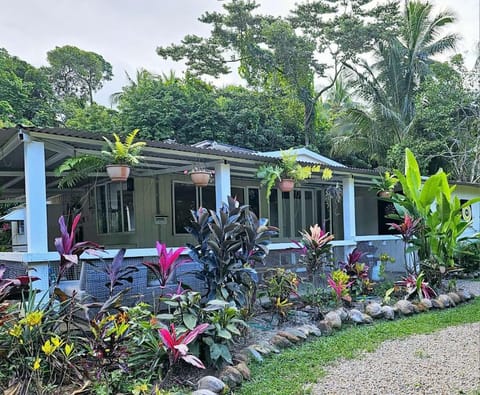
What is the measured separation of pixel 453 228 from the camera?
29.2 feet

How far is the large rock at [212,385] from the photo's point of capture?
3.96m

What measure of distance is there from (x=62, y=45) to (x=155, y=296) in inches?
1297

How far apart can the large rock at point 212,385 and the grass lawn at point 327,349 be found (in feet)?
0.59

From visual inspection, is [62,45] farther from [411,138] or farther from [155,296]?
[155,296]

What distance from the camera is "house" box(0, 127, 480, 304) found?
18.4ft

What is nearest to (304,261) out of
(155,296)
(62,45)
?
(155,296)

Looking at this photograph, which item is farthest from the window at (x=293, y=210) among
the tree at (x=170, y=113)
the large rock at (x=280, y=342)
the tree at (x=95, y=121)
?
the tree at (x=95, y=121)

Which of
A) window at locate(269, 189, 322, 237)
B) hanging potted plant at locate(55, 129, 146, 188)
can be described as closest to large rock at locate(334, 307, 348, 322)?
hanging potted plant at locate(55, 129, 146, 188)

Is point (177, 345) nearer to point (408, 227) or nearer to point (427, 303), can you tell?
point (427, 303)

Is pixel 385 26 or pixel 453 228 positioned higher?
pixel 385 26

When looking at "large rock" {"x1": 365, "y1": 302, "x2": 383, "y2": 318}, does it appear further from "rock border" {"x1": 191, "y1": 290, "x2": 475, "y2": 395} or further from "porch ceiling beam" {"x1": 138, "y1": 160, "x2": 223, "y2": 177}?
"porch ceiling beam" {"x1": 138, "y1": 160, "x2": 223, "y2": 177}

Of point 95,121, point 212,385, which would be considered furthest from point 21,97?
point 212,385

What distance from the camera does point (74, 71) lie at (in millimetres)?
34281

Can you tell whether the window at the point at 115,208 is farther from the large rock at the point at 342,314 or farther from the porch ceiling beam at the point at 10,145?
the large rock at the point at 342,314
